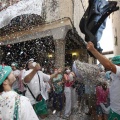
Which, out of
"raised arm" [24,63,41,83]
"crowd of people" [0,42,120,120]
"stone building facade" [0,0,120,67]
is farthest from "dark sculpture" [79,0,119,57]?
"stone building facade" [0,0,120,67]

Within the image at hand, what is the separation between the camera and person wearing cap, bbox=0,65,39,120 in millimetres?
1951

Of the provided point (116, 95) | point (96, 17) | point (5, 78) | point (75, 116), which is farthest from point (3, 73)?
point (75, 116)

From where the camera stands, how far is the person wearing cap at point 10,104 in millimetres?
1951

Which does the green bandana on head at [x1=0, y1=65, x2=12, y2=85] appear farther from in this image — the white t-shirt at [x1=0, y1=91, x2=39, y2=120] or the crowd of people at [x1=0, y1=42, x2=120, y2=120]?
the white t-shirt at [x1=0, y1=91, x2=39, y2=120]

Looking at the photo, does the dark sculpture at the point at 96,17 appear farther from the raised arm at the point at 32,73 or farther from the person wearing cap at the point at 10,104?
the person wearing cap at the point at 10,104

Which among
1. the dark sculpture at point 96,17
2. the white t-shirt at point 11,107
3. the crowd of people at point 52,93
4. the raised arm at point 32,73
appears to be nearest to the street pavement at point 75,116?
the crowd of people at point 52,93

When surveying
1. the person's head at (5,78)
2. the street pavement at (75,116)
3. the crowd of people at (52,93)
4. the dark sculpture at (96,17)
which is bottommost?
the street pavement at (75,116)

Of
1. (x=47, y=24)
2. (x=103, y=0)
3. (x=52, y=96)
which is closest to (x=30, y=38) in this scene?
(x=47, y=24)

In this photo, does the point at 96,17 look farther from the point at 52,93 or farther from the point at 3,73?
the point at 52,93

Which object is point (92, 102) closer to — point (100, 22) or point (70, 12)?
point (100, 22)

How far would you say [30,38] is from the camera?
10586 mm

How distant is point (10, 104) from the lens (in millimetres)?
1969

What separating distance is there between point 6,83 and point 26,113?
343mm

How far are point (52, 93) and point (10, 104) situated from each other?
635 centimetres
